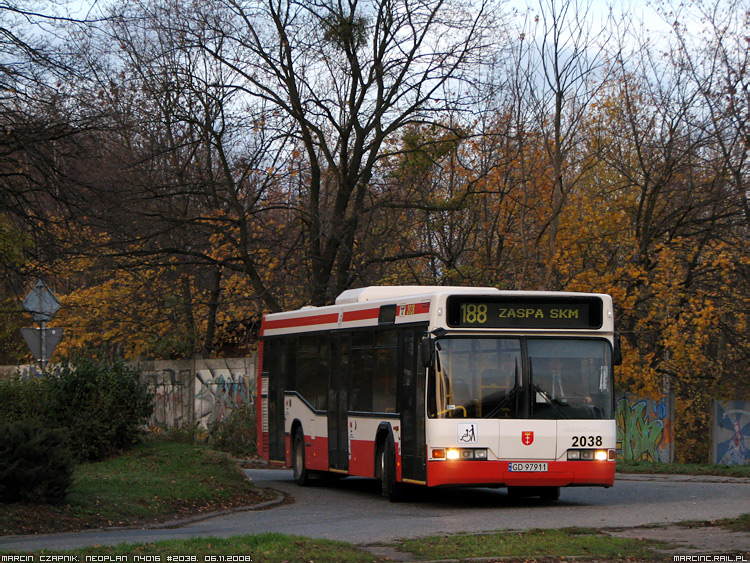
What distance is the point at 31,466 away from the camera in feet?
44.2

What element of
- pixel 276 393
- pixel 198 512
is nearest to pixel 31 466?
pixel 198 512

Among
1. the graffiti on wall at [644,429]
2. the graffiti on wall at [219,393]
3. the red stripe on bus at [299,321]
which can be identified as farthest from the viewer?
the graffiti on wall at [219,393]

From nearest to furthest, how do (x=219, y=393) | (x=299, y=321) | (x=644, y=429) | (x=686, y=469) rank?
(x=299, y=321), (x=686, y=469), (x=644, y=429), (x=219, y=393)

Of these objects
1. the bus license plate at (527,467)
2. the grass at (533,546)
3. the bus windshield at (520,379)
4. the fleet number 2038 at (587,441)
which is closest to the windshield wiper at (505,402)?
the bus windshield at (520,379)

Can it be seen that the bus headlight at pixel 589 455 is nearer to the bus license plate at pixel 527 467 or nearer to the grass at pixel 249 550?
the bus license plate at pixel 527 467

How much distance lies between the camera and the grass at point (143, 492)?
13.2m

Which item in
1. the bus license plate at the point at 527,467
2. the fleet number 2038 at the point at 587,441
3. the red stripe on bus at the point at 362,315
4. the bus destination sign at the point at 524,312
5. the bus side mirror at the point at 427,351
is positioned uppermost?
the red stripe on bus at the point at 362,315

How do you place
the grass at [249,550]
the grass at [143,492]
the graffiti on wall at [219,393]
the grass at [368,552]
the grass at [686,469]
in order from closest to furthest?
the grass at [249,550] → the grass at [368,552] → the grass at [143,492] → the grass at [686,469] → the graffiti on wall at [219,393]

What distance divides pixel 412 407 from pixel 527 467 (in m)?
1.79

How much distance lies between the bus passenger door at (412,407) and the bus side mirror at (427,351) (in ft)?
1.86

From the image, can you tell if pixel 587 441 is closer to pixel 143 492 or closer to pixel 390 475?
pixel 390 475

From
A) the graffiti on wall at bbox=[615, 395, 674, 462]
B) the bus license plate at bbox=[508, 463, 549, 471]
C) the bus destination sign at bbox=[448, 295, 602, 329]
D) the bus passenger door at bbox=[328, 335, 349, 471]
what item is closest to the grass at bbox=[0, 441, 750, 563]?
the bus passenger door at bbox=[328, 335, 349, 471]

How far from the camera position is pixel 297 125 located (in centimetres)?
2886

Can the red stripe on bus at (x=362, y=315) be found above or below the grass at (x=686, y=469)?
above
